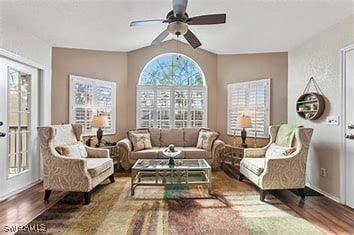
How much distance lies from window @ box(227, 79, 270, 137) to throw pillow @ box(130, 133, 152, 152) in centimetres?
198

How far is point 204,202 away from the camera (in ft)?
11.7

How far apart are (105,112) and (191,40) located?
299cm

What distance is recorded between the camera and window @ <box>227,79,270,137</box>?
19.0ft

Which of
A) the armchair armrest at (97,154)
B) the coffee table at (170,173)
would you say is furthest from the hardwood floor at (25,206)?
the coffee table at (170,173)

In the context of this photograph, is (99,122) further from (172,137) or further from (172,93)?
(172,93)

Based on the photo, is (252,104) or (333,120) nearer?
(333,120)

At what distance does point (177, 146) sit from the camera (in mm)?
5965

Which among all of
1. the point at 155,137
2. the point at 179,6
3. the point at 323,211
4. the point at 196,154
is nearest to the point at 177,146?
the point at 155,137

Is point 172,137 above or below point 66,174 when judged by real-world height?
above

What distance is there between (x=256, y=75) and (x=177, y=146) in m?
2.42

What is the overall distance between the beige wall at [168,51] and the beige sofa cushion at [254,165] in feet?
6.90

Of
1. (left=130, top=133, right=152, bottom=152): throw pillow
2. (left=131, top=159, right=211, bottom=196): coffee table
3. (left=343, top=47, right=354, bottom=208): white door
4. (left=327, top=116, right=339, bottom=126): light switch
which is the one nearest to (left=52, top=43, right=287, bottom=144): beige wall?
(left=130, top=133, right=152, bottom=152): throw pillow

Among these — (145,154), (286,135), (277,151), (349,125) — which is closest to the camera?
(349,125)

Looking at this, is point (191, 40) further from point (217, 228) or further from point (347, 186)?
point (347, 186)
